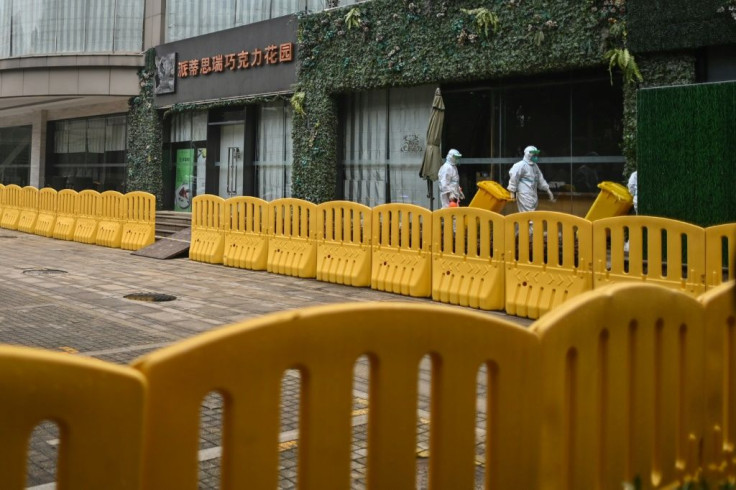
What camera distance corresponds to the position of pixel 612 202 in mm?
13891

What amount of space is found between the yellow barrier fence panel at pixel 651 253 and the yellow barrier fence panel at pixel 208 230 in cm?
880

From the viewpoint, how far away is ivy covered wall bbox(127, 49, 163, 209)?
25766mm

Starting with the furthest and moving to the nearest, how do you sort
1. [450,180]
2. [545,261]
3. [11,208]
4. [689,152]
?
[11,208], [450,180], [689,152], [545,261]

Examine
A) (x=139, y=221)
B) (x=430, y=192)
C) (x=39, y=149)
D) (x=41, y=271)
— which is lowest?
(x=41, y=271)

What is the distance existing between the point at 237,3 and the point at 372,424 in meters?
22.9

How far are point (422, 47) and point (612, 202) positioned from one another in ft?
21.7

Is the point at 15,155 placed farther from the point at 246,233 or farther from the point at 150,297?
the point at 150,297

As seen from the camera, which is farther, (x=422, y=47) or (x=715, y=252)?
(x=422, y=47)

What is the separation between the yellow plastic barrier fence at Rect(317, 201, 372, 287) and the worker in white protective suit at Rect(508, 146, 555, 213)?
447 centimetres

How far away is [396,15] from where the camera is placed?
720 inches

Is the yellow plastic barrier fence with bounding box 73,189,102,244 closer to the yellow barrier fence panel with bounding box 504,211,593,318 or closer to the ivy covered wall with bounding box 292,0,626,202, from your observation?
the ivy covered wall with bounding box 292,0,626,202

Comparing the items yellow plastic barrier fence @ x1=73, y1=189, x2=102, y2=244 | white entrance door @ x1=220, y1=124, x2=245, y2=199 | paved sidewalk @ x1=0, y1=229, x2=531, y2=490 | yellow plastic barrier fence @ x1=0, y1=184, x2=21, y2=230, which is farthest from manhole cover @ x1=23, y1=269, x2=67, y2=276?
yellow plastic barrier fence @ x1=0, y1=184, x2=21, y2=230

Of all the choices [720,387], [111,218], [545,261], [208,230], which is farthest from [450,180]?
[720,387]

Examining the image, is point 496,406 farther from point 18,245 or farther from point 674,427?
point 18,245
